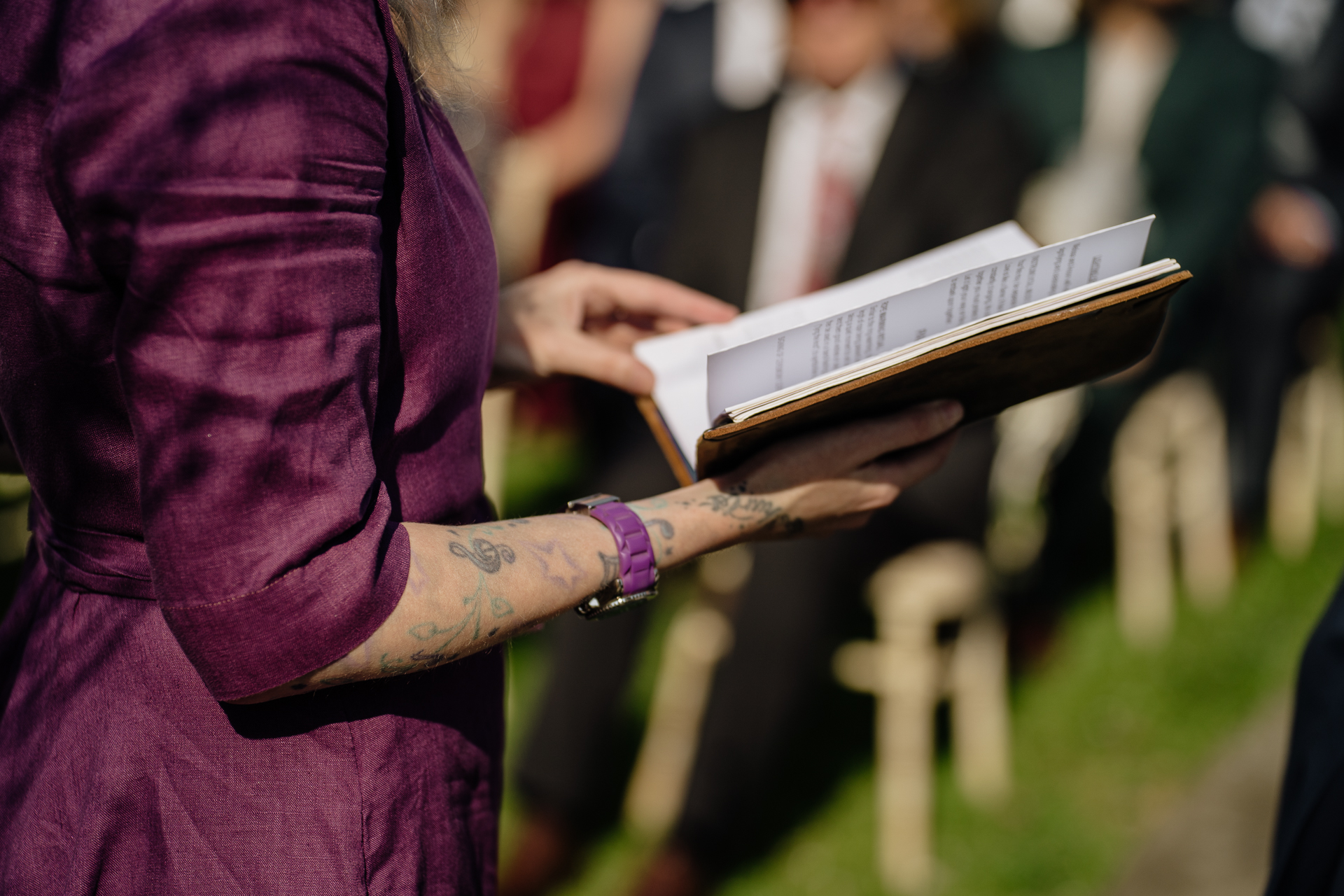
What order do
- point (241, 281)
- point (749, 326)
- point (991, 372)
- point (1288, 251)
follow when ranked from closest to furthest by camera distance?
point (241, 281), point (991, 372), point (749, 326), point (1288, 251)

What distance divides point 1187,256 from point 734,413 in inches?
125

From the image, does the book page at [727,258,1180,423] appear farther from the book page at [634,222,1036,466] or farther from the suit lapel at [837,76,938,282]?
the suit lapel at [837,76,938,282]

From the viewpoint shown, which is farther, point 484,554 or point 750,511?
point 750,511

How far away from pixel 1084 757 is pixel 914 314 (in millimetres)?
2510

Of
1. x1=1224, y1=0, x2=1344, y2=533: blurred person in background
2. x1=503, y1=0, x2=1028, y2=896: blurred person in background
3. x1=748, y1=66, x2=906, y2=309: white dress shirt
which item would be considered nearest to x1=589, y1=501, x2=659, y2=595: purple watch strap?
x1=503, y1=0, x2=1028, y2=896: blurred person in background

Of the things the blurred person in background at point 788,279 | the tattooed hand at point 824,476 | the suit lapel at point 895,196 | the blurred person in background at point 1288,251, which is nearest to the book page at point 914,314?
the tattooed hand at point 824,476

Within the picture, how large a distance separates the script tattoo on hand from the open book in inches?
1.6

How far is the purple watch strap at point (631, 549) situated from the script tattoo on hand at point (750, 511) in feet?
0.37

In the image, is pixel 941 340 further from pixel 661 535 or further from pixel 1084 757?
pixel 1084 757

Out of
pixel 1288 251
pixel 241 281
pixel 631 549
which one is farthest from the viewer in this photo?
pixel 1288 251

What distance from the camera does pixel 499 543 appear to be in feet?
3.37

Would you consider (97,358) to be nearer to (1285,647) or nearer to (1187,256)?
(1187,256)

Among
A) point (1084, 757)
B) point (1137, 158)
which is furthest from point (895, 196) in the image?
point (1084, 757)

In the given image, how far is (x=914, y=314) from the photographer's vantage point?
1.18 meters
